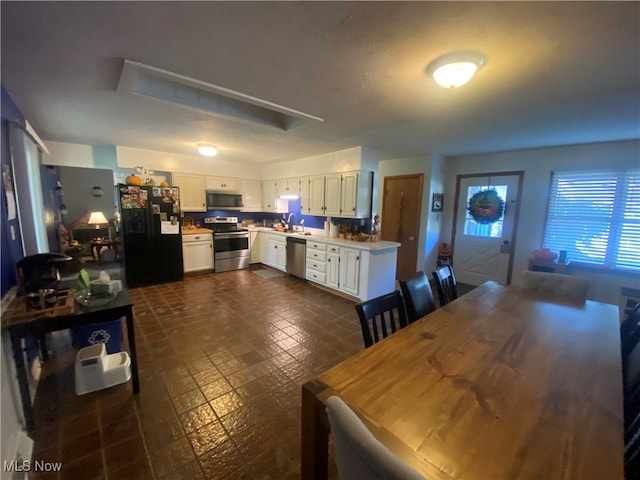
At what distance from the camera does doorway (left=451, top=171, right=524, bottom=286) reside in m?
4.19

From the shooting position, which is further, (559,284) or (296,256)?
(296,256)

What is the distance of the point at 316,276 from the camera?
4469mm

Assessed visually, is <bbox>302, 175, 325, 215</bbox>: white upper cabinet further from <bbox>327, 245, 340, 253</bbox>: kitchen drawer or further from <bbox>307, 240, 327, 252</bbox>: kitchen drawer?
<bbox>327, 245, 340, 253</bbox>: kitchen drawer

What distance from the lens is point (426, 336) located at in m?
1.39

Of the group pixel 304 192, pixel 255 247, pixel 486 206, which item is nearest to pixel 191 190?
pixel 255 247

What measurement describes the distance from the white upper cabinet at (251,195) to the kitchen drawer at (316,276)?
7.85ft

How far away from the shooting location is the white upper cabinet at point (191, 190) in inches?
197

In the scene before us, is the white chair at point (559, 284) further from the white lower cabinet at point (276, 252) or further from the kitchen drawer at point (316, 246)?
the white lower cabinet at point (276, 252)

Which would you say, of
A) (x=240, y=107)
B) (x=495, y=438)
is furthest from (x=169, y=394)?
(x=240, y=107)

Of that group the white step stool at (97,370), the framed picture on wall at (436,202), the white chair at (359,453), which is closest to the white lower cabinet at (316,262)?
the framed picture on wall at (436,202)

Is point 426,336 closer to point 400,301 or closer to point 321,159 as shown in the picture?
point 400,301

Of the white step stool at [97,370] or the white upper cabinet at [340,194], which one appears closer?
the white step stool at [97,370]

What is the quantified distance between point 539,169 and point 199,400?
5168mm

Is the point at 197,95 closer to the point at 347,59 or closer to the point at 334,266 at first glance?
the point at 347,59
